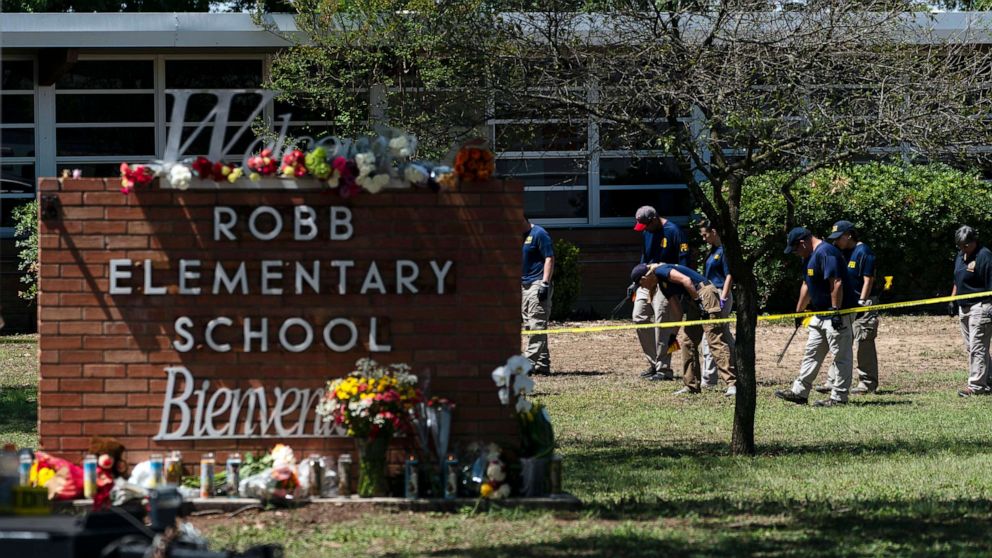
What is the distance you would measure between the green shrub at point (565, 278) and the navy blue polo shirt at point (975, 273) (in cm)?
699

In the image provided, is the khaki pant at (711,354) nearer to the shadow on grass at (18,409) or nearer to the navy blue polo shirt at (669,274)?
the navy blue polo shirt at (669,274)

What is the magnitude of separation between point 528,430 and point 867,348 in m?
7.50

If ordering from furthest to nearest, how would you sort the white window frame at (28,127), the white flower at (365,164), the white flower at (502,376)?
the white window frame at (28,127)
the white flower at (365,164)
the white flower at (502,376)

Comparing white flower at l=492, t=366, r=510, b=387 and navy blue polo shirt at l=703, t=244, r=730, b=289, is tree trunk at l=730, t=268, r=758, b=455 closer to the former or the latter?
white flower at l=492, t=366, r=510, b=387

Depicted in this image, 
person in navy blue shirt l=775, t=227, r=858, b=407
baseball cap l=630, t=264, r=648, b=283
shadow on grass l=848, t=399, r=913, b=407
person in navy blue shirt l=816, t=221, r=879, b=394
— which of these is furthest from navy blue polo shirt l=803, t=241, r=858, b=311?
baseball cap l=630, t=264, r=648, b=283

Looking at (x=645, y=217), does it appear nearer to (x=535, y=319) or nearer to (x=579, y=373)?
(x=535, y=319)

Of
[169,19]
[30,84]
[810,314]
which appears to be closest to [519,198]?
[810,314]

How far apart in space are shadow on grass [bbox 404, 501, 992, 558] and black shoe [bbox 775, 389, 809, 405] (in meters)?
5.51

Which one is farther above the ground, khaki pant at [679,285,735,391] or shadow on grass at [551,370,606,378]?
khaki pant at [679,285,735,391]

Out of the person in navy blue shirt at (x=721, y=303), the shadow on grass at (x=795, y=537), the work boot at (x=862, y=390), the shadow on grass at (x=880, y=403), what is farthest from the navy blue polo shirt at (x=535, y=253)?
the shadow on grass at (x=795, y=537)

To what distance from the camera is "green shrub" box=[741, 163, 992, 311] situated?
20.6 metres

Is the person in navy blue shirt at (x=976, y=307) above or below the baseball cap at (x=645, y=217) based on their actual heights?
below

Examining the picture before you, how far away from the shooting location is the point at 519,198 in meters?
7.84

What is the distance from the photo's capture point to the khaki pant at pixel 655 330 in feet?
49.4
